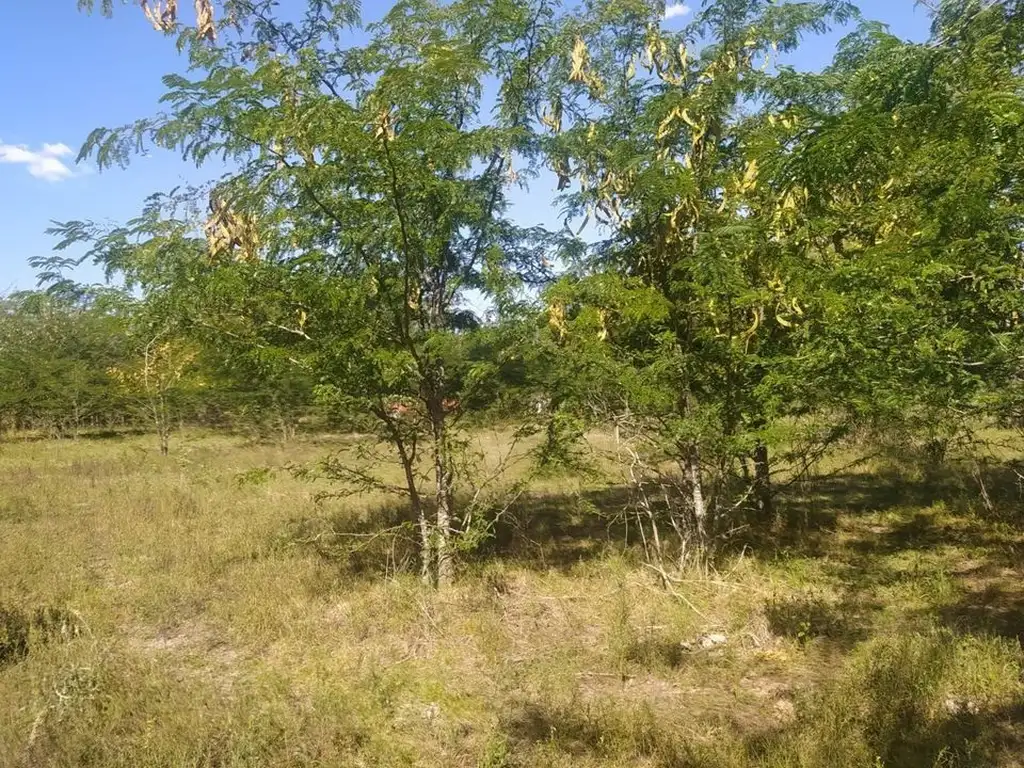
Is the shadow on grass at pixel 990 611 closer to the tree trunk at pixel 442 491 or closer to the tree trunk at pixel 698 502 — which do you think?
the tree trunk at pixel 698 502

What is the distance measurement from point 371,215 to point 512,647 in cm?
377

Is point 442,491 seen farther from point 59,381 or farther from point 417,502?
point 59,381

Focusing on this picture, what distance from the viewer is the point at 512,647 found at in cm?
576

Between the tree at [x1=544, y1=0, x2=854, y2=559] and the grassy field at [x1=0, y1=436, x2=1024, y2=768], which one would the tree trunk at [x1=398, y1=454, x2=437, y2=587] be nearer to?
the grassy field at [x1=0, y1=436, x2=1024, y2=768]

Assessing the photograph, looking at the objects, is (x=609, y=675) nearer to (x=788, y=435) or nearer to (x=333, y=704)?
(x=333, y=704)

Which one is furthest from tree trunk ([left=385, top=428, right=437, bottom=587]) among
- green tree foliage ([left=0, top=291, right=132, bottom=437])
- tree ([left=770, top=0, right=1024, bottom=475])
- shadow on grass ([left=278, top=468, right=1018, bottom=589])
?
green tree foliage ([left=0, top=291, right=132, bottom=437])

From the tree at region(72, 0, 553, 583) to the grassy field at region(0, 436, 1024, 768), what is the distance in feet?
4.49

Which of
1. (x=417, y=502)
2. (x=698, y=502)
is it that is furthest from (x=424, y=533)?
(x=698, y=502)

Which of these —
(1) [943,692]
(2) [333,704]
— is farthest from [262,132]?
(1) [943,692]

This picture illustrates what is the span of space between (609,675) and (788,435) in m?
2.71

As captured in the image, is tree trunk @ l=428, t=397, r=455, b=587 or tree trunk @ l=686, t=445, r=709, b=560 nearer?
tree trunk @ l=428, t=397, r=455, b=587

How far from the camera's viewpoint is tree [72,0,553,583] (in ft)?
19.6

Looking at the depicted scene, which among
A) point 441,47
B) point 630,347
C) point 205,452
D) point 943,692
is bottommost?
point 943,692

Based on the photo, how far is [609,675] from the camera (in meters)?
5.24
